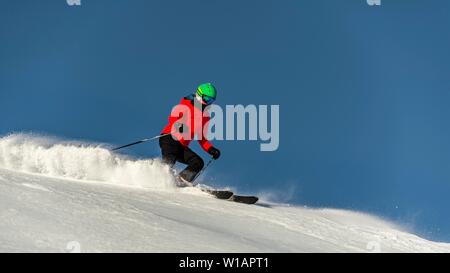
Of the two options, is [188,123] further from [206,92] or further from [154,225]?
[154,225]

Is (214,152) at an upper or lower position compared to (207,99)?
lower

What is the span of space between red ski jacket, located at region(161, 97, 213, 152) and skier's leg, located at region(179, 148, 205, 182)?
21 centimetres

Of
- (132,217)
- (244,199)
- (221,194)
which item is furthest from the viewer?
(244,199)

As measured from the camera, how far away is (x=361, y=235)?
973cm

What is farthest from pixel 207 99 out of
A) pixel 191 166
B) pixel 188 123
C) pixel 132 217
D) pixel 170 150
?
pixel 132 217

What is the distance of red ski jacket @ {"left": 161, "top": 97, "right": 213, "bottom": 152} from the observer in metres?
11.3

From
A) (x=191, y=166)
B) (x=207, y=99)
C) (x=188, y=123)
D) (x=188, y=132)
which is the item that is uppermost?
(x=207, y=99)

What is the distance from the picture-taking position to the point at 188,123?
11.3 m

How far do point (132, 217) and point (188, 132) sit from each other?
468 centimetres

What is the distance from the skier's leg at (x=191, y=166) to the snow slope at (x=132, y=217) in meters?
0.40

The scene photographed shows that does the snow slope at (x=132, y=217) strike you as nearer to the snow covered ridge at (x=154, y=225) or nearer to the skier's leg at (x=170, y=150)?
the snow covered ridge at (x=154, y=225)

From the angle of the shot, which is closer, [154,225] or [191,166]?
[154,225]

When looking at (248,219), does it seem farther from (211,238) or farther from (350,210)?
(350,210)

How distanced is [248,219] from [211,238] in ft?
8.20
